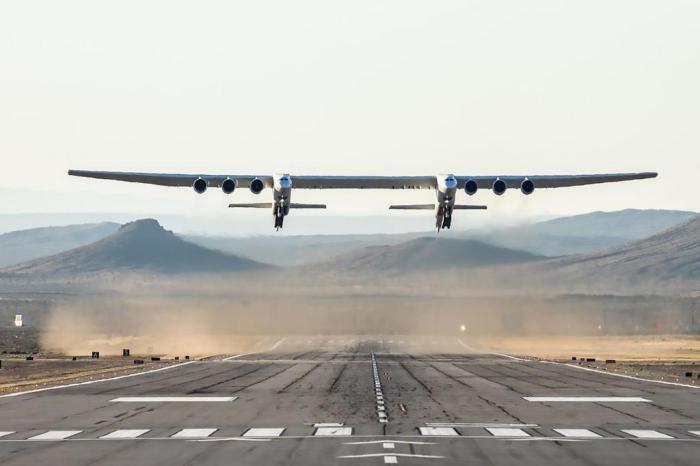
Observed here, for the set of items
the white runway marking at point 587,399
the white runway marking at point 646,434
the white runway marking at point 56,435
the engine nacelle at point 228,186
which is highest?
the engine nacelle at point 228,186

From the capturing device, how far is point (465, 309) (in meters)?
148

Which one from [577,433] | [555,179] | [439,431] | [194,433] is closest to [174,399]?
[194,433]

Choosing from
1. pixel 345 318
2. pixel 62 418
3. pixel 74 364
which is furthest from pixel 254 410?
pixel 345 318

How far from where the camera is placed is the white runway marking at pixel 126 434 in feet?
89.8

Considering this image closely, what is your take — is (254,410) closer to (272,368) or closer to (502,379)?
(502,379)

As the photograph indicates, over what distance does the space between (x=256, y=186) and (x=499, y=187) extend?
11870 mm

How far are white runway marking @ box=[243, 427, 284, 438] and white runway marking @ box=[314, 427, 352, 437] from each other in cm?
94

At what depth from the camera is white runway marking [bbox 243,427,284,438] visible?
27.8m

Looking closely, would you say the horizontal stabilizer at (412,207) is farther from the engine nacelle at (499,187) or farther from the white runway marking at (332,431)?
the white runway marking at (332,431)

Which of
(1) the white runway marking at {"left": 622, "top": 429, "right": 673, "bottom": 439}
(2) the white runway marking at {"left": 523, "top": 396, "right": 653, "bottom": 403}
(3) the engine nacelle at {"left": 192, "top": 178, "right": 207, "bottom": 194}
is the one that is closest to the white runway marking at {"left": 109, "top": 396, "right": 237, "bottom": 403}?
(2) the white runway marking at {"left": 523, "top": 396, "right": 653, "bottom": 403}

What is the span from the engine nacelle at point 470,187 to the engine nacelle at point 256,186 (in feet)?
32.2

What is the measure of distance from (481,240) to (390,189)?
3097 inches

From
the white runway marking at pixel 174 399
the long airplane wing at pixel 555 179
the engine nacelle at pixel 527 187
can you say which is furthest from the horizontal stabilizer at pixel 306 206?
the white runway marking at pixel 174 399

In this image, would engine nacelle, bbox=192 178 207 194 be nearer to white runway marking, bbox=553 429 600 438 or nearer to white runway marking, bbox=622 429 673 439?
white runway marking, bbox=553 429 600 438
